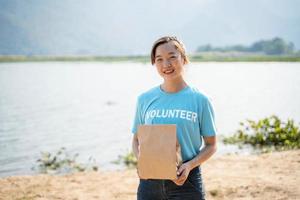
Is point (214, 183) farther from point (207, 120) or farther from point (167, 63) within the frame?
point (167, 63)

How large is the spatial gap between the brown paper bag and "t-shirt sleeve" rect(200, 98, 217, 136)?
0.25m

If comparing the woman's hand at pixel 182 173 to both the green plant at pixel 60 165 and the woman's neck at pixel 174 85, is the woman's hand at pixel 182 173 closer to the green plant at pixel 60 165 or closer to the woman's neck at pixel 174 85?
the woman's neck at pixel 174 85

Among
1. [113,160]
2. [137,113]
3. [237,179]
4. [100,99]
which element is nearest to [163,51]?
[137,113]

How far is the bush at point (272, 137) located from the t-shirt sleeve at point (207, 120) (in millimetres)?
8984

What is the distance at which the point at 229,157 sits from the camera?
31.8 ft

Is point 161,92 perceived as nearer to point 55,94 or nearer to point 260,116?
point 260,116

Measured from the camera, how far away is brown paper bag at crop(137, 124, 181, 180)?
101 inches

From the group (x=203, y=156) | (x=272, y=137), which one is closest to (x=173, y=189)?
(x=203, y=156)

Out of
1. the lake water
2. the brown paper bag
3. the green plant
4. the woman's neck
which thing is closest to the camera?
the brown paper bag

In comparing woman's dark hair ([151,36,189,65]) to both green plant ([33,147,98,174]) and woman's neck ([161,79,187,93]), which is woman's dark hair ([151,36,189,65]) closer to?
woman's neck ([161,79,187,93])

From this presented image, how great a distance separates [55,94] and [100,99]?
498 centimetres

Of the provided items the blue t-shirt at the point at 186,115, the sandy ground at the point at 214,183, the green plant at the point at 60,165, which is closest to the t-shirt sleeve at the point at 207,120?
the blue t-shirt at the point at 186,115

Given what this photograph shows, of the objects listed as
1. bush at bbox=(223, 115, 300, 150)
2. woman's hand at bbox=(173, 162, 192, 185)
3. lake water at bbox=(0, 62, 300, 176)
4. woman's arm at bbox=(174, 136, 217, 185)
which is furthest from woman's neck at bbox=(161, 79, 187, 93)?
bush at bbox=(223, 115, 300, 150)

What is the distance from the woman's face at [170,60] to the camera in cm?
279
